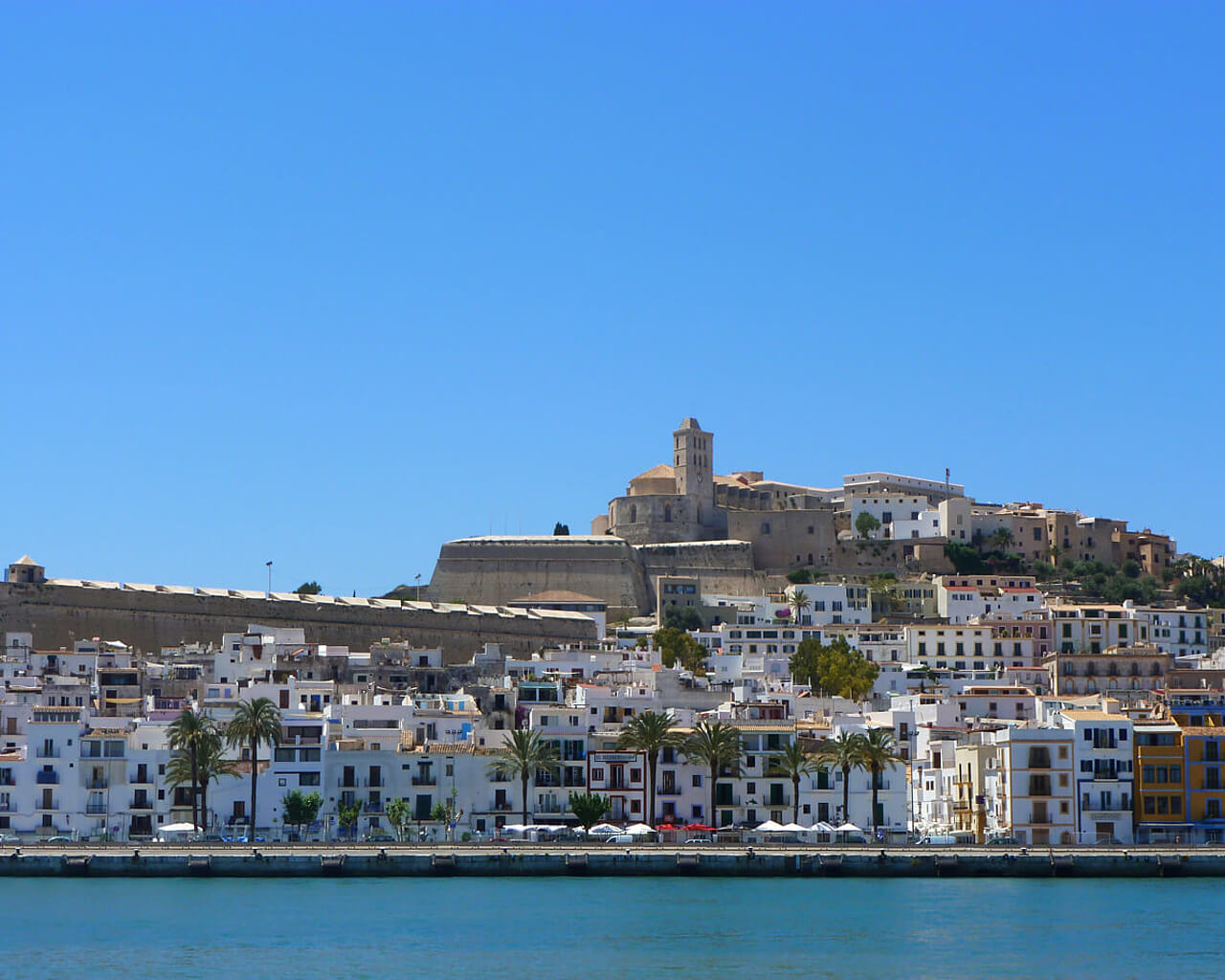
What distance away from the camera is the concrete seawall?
182 feet

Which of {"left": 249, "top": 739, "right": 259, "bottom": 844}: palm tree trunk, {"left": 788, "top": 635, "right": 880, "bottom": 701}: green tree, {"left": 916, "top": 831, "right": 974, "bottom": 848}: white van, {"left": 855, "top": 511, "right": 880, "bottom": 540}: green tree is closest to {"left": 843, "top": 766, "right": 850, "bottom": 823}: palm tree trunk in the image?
{"left": 916, "top": 831, "right": 974, "bottom": 848}: white van

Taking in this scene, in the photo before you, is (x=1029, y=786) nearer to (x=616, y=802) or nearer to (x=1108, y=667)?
(x=616, y=802)

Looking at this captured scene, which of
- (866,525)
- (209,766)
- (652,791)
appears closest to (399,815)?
(209,766)

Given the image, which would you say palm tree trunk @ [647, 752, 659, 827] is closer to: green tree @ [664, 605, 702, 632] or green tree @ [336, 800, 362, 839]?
green tree @ [336, 800, 362, 839]

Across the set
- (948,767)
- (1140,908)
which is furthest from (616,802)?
(1140,908)

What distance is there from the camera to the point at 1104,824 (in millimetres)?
59625

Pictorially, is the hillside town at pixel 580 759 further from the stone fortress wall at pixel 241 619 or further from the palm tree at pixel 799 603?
the palm tree at pixel 799 603

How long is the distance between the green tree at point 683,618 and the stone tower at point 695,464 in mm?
21374

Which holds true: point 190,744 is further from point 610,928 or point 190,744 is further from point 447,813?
point 610,928

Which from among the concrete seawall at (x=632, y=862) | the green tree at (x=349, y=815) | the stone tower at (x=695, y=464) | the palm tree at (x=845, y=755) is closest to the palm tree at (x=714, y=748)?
the palm tree at (x=845, y=755)

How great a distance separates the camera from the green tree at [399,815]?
2421 inches

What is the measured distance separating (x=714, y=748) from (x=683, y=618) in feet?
146

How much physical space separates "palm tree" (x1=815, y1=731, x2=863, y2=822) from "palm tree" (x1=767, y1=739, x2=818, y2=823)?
36cm

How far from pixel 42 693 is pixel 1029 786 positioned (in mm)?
31718
